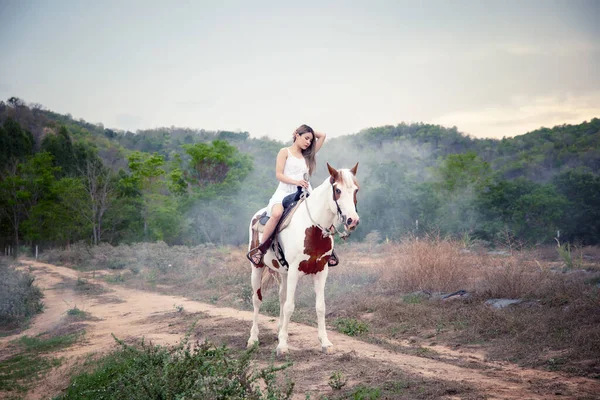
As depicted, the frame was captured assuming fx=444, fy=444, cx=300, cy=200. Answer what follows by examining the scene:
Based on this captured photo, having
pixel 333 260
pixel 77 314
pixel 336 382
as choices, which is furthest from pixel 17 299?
pixel 336 382

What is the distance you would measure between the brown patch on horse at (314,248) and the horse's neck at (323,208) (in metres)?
0.14

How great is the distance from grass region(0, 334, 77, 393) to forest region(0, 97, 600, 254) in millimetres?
19422

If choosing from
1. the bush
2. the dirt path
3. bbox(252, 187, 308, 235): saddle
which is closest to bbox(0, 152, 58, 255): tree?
the bush

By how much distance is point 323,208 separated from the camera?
5.79 metres

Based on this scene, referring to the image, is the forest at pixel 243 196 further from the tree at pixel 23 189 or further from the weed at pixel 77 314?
A: the weed at pixel 77 314

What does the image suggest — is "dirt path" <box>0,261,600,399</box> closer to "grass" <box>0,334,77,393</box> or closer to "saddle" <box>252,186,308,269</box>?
"grass" <box>0,334,77,393</box>

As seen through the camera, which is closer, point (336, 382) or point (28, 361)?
point (336, 382)

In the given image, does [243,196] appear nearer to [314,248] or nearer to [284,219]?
[284,219]

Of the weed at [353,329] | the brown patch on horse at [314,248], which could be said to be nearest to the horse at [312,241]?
the brown patch on horse at [314,248]

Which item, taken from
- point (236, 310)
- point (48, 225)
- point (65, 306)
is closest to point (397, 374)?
point (236, 310)

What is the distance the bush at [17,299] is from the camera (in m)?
11.4

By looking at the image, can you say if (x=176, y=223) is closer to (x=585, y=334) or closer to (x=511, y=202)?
(x=511, y=202)

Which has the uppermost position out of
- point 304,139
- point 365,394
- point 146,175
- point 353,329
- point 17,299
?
point 146,175

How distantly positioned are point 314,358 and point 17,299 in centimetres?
1003
